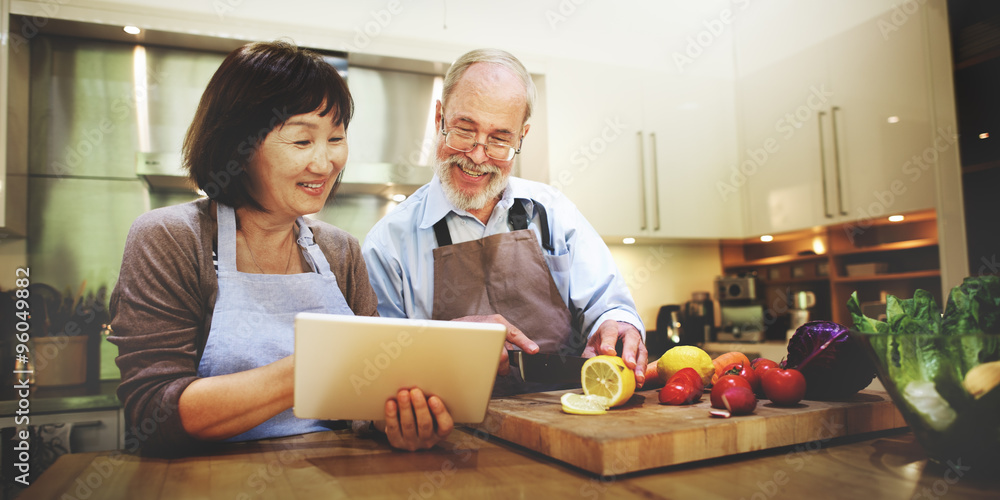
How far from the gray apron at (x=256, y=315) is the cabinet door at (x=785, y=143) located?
101 inches

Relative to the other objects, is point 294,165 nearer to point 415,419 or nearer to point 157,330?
point 157,330

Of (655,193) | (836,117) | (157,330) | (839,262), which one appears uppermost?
(836,117)

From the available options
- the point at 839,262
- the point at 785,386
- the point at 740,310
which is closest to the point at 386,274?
the point at 785,386

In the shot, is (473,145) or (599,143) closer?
(473,145)

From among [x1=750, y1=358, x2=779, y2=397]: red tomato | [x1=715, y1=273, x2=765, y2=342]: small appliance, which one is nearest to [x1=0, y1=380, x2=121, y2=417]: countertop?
[x1=750, y1=358, x2=779, y2=397]: red tomato

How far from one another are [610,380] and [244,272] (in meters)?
0.67

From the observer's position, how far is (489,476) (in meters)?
0.78

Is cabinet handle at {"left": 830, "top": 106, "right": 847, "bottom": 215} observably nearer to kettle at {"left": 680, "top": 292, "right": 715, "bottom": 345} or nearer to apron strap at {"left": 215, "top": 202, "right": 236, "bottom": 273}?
kettle at {"left": 680, "top": 292, "right": 715, "bottom": 345}

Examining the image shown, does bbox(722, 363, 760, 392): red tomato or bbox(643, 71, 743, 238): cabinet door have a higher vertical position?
bbox(643, 71, 743, 238): cabinet door

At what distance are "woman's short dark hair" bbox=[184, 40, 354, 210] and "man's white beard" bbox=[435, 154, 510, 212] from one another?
42 cm

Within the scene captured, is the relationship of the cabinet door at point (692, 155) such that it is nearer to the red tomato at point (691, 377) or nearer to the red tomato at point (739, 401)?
the red tomato at point (691, 377)

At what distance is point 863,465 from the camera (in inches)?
30.3

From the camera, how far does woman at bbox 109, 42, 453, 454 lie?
3.02 ft

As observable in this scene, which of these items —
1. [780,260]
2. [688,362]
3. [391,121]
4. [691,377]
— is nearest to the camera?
[691,377]
